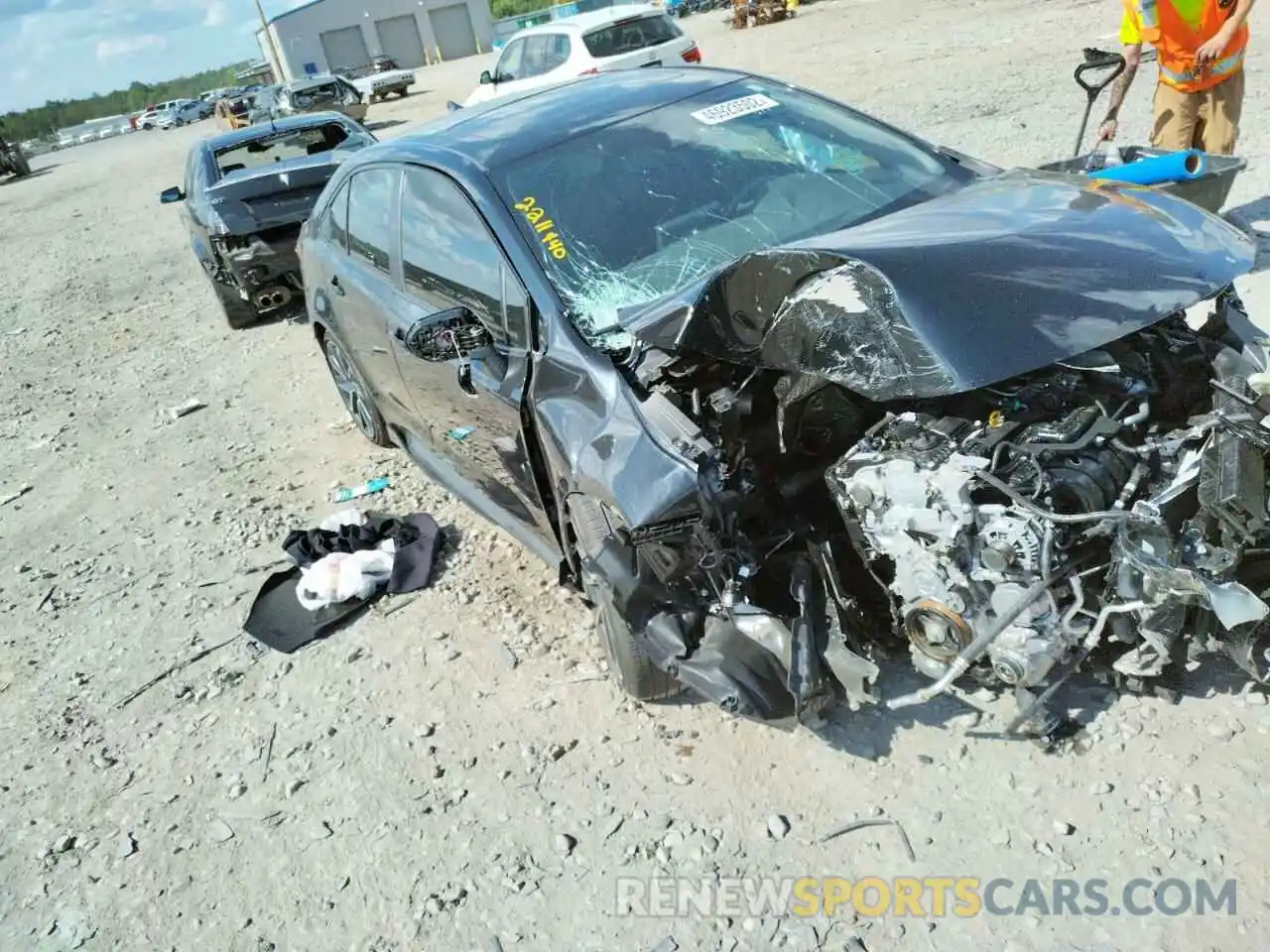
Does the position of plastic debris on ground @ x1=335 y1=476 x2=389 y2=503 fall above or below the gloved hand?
below

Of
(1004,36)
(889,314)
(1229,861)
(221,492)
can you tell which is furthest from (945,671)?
(1004,36)

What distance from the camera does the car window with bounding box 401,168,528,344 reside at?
313 centimetres

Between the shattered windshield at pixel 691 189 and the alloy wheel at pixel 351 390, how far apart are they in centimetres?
206

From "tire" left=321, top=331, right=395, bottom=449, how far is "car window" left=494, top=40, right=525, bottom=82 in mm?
10550

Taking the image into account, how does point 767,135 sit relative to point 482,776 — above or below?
above

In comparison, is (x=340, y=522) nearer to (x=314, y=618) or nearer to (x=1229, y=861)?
(x=314, y=618)

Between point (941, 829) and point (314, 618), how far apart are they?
266 centimetres

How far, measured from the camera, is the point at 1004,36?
14.3 metres

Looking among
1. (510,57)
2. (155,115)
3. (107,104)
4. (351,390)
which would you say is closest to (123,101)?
(107,104)

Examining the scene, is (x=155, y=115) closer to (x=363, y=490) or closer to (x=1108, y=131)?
(x=363, y=490)

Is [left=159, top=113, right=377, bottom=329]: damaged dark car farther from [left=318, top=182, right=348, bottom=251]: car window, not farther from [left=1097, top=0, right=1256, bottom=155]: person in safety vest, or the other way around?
[left=1097, top=0, right=1256, bottom=155]: person in safety vest

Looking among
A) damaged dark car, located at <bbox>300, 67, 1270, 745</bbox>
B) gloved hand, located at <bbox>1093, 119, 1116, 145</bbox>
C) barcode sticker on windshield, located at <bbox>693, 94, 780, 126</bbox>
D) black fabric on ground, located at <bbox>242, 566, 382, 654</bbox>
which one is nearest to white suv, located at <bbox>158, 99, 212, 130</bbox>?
black fabric on ground, located at <bbox>242, 566, 382, 654</bbox>

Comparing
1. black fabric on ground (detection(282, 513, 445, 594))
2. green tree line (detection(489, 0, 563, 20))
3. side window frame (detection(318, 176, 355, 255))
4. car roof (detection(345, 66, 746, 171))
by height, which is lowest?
black fabric on ground (detection(282, 513, 445, 594))

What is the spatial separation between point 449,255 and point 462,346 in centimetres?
55
